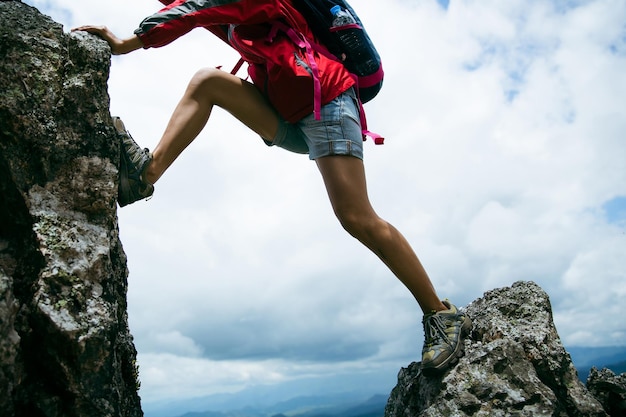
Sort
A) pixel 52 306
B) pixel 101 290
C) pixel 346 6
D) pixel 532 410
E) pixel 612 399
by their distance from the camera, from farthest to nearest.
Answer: pixel 612 399, pixel 346 6, pixel 532 410, pixel 101 290, pixel 52 306

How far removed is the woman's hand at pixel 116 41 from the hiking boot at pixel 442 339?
157 inches

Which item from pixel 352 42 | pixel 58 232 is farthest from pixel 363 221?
pixel 58 232

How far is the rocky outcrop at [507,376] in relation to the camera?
18.5 ft

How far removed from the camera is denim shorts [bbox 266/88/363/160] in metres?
5.67

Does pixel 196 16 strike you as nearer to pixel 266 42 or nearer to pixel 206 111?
pixel 266 42

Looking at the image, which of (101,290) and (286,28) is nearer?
(101,290)

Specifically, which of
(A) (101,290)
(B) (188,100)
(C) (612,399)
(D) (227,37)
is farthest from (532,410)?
(D) (227,37)

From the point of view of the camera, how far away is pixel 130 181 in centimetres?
519

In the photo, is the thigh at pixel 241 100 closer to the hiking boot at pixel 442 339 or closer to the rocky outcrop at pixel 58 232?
the rocky outcrop at pixel 58 232

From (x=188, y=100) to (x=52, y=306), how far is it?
245cm

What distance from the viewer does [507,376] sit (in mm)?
5789

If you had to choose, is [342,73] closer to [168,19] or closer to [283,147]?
[283,147]

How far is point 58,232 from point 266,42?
2726 mm

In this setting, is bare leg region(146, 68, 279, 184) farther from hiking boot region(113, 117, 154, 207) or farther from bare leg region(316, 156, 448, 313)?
bare leg region(316, 156, 448, 313)
